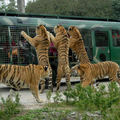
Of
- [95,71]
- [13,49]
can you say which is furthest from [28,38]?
[95,71]

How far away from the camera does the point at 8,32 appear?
35.2 feet

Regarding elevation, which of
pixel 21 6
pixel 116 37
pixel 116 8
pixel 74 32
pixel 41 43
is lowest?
pixel 41 43

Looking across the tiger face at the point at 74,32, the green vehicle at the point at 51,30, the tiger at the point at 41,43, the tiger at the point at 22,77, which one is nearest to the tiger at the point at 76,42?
the tiger face at the point at 74,32

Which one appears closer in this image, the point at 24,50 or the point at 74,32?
the point at 24,50

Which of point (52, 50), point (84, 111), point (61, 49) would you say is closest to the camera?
point (84, 111)

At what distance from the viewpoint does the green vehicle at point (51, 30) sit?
1070 centimetres

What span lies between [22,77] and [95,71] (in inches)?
107

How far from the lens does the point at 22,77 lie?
835 cm

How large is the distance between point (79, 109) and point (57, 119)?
2.07 ft

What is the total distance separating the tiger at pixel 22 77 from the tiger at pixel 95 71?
1492 mm

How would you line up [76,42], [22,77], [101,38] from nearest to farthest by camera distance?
[22,77], [76,42], [101,38]

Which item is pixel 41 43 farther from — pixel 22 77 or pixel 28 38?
pixel 22 77

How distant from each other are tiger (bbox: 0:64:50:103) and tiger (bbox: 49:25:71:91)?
2268 mm

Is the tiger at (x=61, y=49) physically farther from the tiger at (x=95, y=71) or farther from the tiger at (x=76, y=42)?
the tiger at (x=95, y=71)
